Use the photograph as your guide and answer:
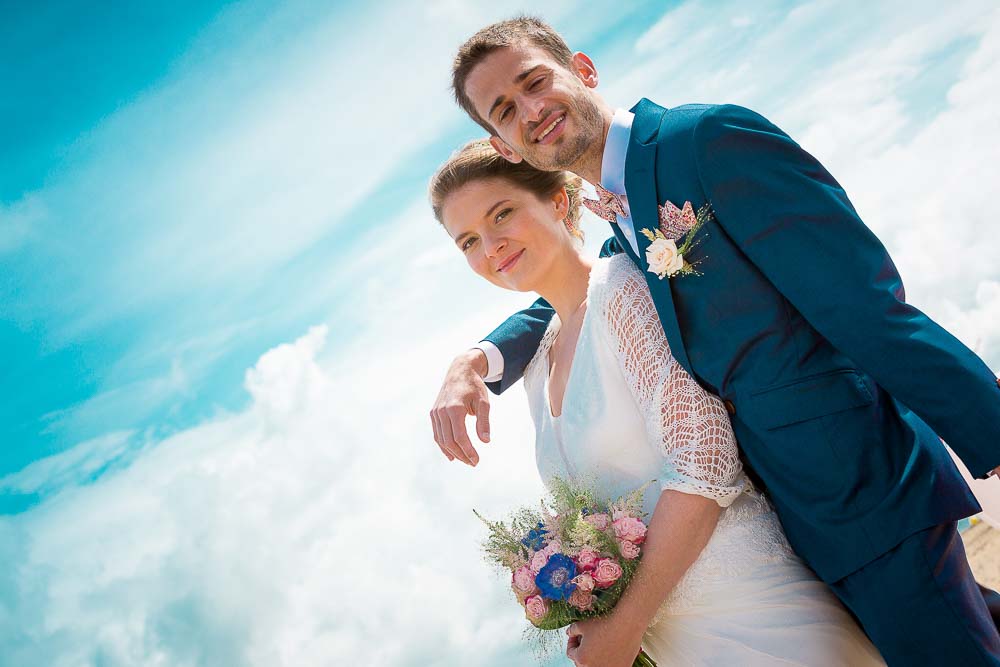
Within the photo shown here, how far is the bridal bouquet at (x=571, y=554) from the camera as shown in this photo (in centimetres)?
323

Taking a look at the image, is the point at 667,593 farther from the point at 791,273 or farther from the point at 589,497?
the point at 791,273

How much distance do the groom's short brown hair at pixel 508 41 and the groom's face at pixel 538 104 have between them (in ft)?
0.11

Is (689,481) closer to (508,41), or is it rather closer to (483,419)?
(483,419)

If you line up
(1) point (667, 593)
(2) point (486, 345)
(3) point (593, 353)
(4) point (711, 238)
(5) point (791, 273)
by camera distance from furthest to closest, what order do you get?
1. (2) point (486, 345)
2. (3) point (593, 353)
3. (1) point (667, 593)
4. (4) point (711, 238)
5. (5) point (791, 273)

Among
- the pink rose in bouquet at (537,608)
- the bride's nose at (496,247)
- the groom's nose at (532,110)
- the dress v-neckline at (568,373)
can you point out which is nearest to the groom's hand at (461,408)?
the dress v-neckline at (568,373)

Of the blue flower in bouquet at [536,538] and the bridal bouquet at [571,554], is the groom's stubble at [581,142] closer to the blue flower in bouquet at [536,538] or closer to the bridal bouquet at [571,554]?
the bridal bouquet at [571,554]

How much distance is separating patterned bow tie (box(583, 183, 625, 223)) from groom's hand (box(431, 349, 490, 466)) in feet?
3.86

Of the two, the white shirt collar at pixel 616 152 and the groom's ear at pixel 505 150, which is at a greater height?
the groom's ear at pixel 505 150

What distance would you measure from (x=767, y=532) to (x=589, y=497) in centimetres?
77

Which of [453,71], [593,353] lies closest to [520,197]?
[453,71]

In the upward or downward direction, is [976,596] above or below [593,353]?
below

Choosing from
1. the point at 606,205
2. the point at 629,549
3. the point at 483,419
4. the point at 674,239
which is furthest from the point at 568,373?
the point at 674,239

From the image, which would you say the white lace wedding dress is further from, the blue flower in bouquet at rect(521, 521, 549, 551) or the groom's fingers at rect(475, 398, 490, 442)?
the groom's fingers at rect(475, 398, 490, 442)

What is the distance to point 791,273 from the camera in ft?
9.19
